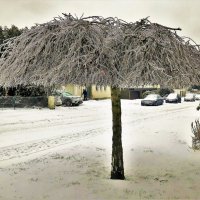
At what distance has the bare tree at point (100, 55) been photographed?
803 centimetres

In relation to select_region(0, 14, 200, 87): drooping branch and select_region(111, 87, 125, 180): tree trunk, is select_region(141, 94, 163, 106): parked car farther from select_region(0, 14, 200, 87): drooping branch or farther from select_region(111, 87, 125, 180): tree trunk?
select_region(0, 14, 200, 87): drooping branch

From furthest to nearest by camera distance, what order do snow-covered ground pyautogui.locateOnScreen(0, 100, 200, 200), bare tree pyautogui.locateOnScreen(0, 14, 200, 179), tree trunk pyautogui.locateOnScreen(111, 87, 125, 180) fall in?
1. tree trunk pyautogui.locateOnScreen(111, 87, 125, 180)
2. snow-covered ground pyautogui.locateOnScreen(0, 100, 200, 200)
3. bare tree pyautogui.locateOnScreen(0, 14, 200, 179)

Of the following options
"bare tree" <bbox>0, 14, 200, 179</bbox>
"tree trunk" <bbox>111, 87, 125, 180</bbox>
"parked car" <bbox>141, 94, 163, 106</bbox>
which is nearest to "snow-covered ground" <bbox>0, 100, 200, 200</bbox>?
"tree trunk" <bbox>111, 87, 125, 180</bbox>

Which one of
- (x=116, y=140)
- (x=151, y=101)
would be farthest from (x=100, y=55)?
(x=151, y=101)

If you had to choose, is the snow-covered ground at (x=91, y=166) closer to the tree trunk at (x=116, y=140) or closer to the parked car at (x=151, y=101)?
the tree trunk at (x=116, y=140)

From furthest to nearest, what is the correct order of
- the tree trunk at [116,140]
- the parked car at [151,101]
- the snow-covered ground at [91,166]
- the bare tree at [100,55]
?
the parked car at [151,101] < the tree trunk at [116,140] < the snow-covered ground at [91,166] < the bare tree at [100,55]

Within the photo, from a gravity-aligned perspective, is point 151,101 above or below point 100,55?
below

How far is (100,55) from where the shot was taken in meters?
8.09

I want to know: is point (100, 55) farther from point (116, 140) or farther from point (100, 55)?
point (116, 140)

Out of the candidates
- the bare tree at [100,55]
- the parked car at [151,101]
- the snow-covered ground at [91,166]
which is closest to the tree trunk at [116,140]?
the snow-covered ground at [91,166]

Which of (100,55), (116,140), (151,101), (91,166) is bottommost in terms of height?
(91,166)

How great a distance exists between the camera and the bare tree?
8031 mm

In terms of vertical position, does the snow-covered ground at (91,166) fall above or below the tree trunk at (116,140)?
below

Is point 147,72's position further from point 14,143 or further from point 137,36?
point 14,143
